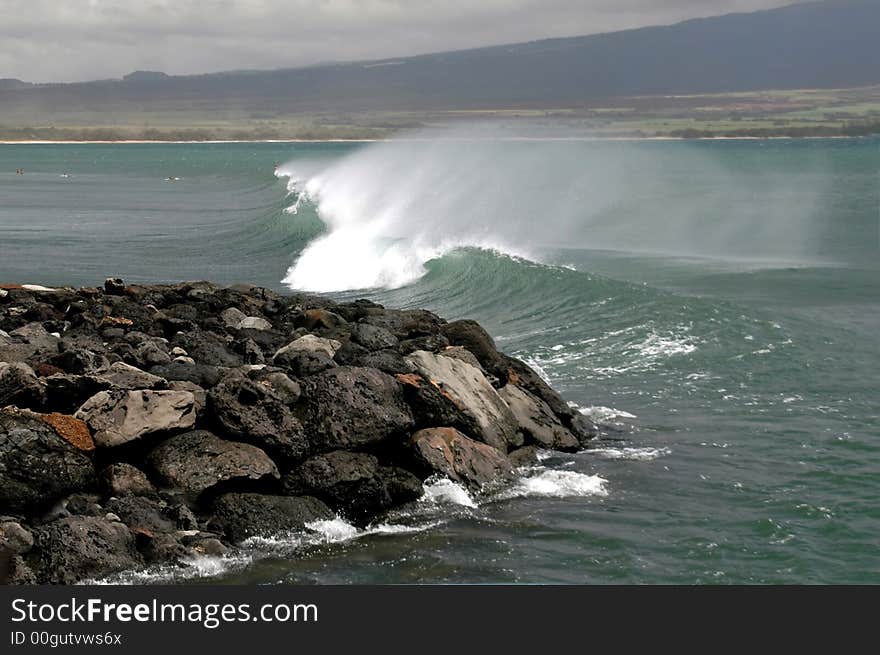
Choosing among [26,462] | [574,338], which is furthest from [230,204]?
[26,462]

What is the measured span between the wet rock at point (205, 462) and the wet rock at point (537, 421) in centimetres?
431

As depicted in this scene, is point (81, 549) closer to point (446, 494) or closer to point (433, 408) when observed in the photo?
point (446, 494)

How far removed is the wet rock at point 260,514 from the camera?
13.0 metres

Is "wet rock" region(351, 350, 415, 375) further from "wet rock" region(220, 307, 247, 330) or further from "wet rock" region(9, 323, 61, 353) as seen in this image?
"wet rock" region(220, 307, 247, 330)

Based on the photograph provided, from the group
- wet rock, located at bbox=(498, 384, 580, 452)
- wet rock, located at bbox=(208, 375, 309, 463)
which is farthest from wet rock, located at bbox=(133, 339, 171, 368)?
wet rock, located at bbox=(498, 384, 580, 452)

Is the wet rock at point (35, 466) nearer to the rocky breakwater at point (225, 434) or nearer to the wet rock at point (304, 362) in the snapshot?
the rocky breakwater at point (225, 434)

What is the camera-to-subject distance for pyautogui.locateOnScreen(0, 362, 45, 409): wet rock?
14141mm

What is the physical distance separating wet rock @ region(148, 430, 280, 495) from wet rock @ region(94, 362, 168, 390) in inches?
40.7

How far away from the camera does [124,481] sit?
13.2 metres

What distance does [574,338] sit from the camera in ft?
83.6

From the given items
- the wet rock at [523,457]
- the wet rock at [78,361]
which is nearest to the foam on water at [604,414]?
the wet rock at [523,457]

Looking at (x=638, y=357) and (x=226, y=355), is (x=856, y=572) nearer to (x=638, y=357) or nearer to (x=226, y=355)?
(x=226, y=355)

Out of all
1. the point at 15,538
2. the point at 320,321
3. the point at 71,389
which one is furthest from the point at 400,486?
the point at 320,321

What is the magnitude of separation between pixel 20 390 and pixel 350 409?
379cm
